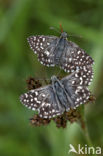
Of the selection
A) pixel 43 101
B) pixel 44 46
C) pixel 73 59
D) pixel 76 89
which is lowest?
pixel 43 101

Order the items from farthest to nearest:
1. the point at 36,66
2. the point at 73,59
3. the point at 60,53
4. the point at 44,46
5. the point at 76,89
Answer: the point at 36,66
the point at 44,46
the point at 60,53
the point at 73,59
the point at 76,89

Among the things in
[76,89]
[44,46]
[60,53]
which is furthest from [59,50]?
[76,89]

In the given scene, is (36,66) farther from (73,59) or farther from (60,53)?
(73,59)

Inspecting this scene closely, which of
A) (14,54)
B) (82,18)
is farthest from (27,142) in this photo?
(82,18)

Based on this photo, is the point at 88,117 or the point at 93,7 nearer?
the point at 88,117

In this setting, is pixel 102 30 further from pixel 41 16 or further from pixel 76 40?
pixel 41 16

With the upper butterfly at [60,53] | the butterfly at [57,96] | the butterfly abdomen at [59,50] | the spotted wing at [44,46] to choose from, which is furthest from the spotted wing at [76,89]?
the spotted wing at [44,46]

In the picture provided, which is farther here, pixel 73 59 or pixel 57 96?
pixel 73 59

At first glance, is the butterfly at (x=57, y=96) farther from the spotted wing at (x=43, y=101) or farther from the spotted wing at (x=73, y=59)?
the spotted wing at (x=73, y=59)
